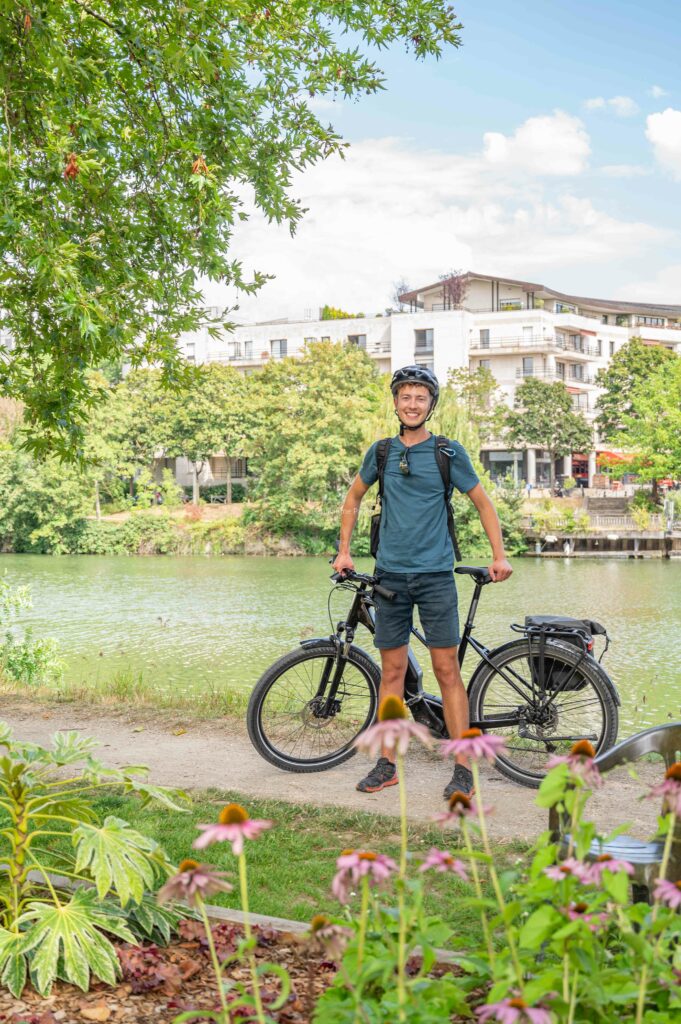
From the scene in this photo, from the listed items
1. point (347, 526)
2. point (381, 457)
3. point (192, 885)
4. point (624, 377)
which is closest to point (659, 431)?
point (624, 377)

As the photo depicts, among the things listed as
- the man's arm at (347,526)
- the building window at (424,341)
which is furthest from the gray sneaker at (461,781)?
the building window at (424,341)

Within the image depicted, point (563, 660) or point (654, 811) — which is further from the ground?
point (563, 660)

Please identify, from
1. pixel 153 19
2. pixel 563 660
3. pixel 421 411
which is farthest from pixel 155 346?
pixel 563 660

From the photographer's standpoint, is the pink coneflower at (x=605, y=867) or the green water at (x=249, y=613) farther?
the green water at (x=249, y=613)

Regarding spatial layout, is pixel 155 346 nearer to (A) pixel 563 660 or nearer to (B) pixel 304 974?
(A) pixel 563 660

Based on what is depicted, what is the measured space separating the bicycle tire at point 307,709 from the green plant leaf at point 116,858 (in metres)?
2.69

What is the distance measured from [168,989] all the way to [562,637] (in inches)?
126

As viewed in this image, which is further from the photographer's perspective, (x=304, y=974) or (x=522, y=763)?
(x=522, y=763)

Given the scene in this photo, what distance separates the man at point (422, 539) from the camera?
4992 mm

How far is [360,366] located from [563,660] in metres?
48.0

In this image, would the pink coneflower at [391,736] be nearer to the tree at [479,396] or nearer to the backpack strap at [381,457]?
the backpack strap at [381,457]

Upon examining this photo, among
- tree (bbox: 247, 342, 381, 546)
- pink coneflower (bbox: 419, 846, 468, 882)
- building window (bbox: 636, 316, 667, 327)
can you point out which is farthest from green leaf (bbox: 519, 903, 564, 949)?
building window (bbox: 636, 316, 667, 327)

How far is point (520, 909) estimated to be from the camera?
1.86m

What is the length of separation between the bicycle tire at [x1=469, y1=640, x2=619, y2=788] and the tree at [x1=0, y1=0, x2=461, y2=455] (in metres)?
2.57
